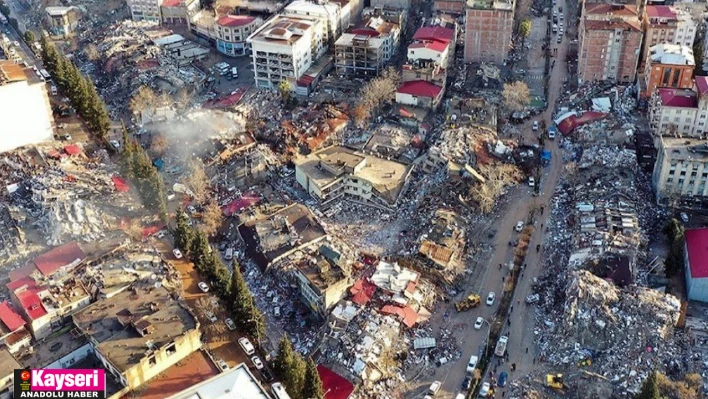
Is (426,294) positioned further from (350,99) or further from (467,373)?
(350,99)

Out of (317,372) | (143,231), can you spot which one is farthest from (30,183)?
(317,372)

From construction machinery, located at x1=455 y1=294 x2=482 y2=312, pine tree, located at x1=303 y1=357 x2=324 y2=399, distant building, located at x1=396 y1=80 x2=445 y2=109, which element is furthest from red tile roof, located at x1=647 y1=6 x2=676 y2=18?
pine tree, located at x1=303 y1=357 x2=324 y2=399

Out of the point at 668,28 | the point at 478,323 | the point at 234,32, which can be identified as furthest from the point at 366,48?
the point at 478,323

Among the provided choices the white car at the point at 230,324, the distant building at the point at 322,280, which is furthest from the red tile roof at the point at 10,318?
the distant building at the point at 322,280

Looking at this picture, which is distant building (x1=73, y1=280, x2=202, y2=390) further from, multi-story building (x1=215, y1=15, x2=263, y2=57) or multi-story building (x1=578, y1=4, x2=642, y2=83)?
multi-story building (x1=578, y1=4, x2=642, y2=83)

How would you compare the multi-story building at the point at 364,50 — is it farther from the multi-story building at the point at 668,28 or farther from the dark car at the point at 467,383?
the dark car at the point at 467,383

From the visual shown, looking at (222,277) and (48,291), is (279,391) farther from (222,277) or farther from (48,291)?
(48,291)

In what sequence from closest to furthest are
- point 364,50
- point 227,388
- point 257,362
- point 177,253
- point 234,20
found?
1. point 227,388
2. point 257,362
3. point 177,253
4. point 364,50
5. point 234,20
